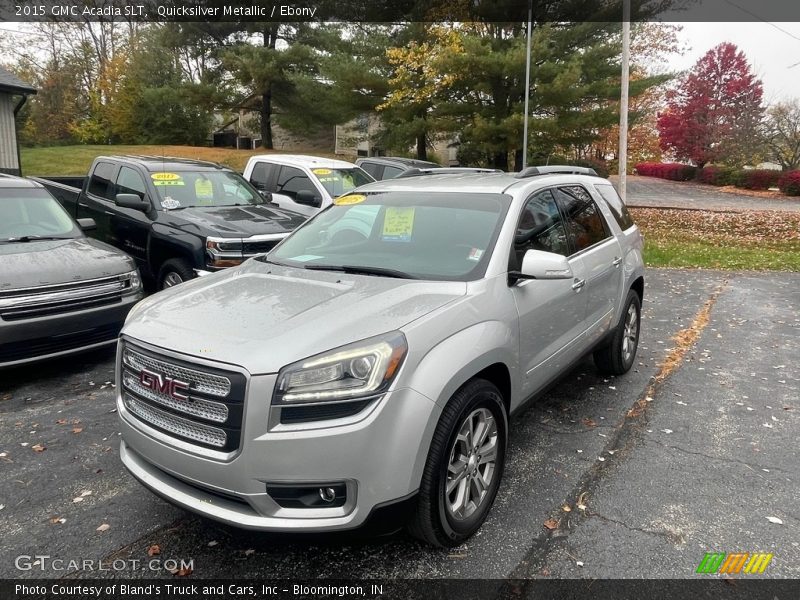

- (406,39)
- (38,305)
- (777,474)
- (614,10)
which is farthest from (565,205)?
(406,39)

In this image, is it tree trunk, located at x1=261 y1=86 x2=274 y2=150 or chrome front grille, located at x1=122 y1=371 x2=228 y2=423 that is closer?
chrome front grille, located at x1=122 y1=371 x2=228 y2=423

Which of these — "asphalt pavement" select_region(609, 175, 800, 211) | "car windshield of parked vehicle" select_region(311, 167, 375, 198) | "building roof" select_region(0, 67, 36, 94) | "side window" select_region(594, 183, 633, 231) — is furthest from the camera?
"asphalt pavement" select_region(609, 175, 800, 211)

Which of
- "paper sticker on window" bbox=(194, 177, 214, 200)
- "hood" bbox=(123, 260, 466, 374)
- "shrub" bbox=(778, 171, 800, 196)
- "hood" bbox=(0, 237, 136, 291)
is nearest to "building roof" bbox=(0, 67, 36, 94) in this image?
"paper sticker on window" bbox=(194, 177, 214, 200)

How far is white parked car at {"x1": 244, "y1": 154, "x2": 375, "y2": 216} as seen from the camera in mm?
9469

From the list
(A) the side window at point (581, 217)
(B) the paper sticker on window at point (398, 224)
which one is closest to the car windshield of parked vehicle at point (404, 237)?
(B) the paper sticker on window at point (398, 224)

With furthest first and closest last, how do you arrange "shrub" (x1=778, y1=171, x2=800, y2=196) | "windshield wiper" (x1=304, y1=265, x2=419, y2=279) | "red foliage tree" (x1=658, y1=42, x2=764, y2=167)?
"red foliage tree" (x1=658, y1=42, x2=764, y2=167)
"shrub" (x1=778, y1=171, x2=800, y2=196)
"windshield wiper" (x1=304, y1=265, x2=419, y2=279)

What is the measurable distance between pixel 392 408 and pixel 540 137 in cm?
1969

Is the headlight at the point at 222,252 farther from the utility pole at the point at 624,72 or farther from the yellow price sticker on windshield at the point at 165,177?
the utility pole at the point at 624,72

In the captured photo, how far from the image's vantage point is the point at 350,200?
4301 mm

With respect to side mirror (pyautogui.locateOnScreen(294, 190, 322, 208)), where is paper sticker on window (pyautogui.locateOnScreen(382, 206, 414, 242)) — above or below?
below

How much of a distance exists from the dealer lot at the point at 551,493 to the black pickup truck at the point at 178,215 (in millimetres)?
1730

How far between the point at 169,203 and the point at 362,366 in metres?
5.79

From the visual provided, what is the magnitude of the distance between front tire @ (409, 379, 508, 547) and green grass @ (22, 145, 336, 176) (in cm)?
2284

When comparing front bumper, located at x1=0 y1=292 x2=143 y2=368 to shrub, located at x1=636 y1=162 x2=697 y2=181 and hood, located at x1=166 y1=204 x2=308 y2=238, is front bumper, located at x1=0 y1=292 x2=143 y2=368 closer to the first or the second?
hood, located at x1=166 y1=204 x2=308 y2=238
